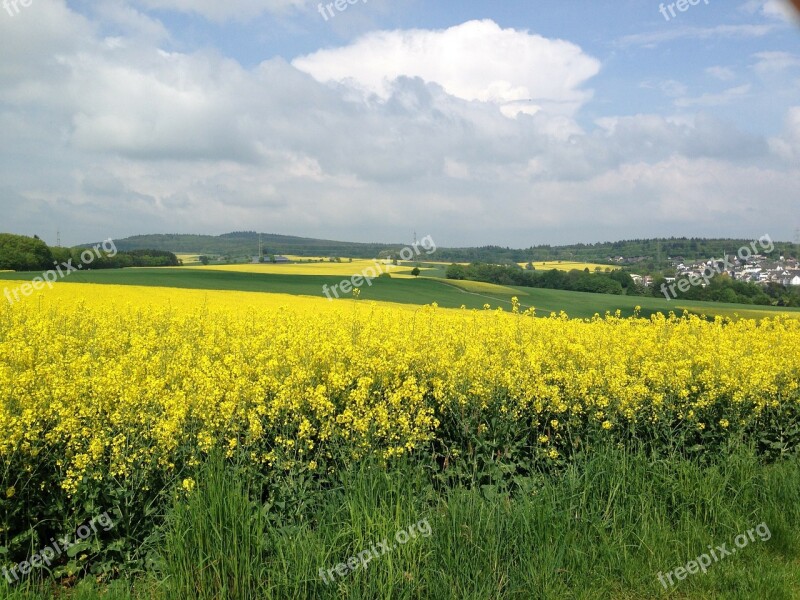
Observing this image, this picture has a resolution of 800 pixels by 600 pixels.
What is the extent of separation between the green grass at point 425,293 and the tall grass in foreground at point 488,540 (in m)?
20.4

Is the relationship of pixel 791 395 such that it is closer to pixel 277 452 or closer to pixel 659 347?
pixel 659 347

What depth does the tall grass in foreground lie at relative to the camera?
3.63 metres

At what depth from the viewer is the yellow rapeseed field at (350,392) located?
465 cm

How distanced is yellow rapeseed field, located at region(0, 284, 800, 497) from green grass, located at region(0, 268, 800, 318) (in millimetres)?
17410

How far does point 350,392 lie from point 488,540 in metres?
2.09

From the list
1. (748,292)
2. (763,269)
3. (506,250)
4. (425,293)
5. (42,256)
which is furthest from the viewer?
(506,250)

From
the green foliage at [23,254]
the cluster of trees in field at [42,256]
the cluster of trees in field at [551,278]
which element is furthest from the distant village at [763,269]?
the green foliage at [23,254]

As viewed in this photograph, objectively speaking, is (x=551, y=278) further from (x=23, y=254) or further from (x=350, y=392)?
(x=350, y=392)

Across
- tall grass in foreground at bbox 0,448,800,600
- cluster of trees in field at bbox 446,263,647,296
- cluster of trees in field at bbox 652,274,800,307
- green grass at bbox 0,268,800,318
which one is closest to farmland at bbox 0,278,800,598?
tall grass in foreground at bbox 0,448,800,600

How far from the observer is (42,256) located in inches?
1406

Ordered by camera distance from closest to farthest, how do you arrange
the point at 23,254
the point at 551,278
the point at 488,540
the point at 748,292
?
the point at 488,540 → the point at 748,292 → the point at 23,254 → the point at 551,278

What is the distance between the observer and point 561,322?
9500mm

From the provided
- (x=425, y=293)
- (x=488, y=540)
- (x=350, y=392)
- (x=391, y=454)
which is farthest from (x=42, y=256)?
(x=488, y=540)

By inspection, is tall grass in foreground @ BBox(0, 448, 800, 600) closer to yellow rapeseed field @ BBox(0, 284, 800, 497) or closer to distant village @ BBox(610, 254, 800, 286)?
yellow rapeseed field @ BBox(0, 284, 800, 497)
